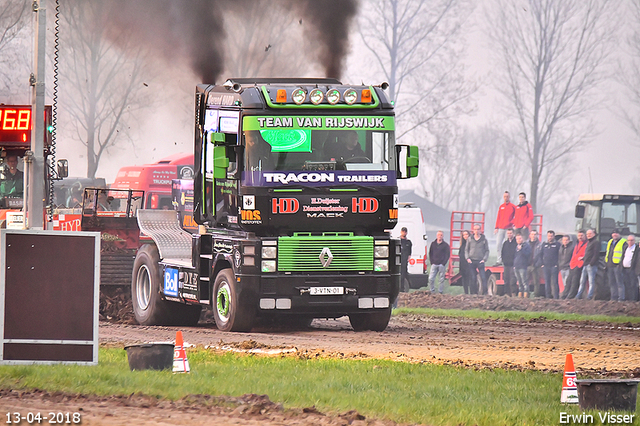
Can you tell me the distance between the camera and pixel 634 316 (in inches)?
912

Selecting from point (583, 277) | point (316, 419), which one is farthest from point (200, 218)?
point (583, 277)

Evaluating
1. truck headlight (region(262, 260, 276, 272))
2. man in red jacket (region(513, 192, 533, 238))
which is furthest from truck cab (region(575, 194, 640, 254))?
truck headlight (region(262, 260, 276, 272))

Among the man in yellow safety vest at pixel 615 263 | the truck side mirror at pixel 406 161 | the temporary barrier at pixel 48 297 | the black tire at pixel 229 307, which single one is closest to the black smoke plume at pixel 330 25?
the truck side mirror at pixel 406 161

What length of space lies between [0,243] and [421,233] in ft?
67.2

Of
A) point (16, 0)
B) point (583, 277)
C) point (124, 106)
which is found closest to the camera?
point (583, 277)

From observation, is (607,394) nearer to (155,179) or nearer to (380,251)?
(380,251)

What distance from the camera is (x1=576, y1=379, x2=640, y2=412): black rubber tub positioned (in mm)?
9383

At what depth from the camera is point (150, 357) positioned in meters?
11.5

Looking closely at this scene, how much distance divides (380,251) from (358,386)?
609 cm

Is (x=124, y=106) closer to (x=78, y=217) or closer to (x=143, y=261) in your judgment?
(x=78, y=217)

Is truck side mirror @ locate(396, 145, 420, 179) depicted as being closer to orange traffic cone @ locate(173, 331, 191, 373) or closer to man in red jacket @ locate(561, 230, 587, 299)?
orange traffic cone @ locate(173, 331, 191, 373)

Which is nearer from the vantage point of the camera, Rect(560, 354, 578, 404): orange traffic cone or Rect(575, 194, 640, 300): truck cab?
Rect(560, 354, 578, 404): orange traffic cone

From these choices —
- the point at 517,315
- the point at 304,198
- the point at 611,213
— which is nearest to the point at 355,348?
the point at 304,198

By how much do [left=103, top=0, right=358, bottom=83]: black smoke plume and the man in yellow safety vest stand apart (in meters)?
8.19
